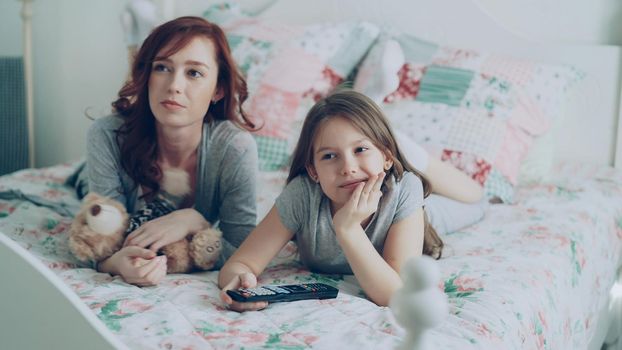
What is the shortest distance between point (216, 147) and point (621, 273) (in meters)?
1.13

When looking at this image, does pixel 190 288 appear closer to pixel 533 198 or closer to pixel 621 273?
pixel 533 198

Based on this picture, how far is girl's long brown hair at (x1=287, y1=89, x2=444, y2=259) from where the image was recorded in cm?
131

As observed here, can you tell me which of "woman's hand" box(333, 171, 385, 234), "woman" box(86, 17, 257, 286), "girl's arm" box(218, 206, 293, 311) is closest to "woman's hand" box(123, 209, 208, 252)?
"woman" box(86, 17, 257, 286)

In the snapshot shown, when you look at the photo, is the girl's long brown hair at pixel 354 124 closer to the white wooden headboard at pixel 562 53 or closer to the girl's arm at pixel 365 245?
the girl's arm at pixel 365 245

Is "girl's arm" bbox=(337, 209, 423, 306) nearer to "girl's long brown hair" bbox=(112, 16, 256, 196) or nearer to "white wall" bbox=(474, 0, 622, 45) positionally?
"girl's long brown hair" bbox=(112, 16, 256, 196)

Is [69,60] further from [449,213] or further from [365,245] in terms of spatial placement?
[365,245]

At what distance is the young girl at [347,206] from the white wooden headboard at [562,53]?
0.98 metres

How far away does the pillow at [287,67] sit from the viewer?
216cm

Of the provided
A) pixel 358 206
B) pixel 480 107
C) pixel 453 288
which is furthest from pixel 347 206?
pixel 480 107

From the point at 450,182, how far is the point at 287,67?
691 millimetres

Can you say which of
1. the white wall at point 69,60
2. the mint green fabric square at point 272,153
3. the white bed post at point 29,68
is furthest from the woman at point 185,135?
the white bed post at point 29,68

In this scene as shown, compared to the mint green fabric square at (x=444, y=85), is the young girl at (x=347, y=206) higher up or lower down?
lower down

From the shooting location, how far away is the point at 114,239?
4.70ft

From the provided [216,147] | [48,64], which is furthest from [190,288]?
[48,64]
